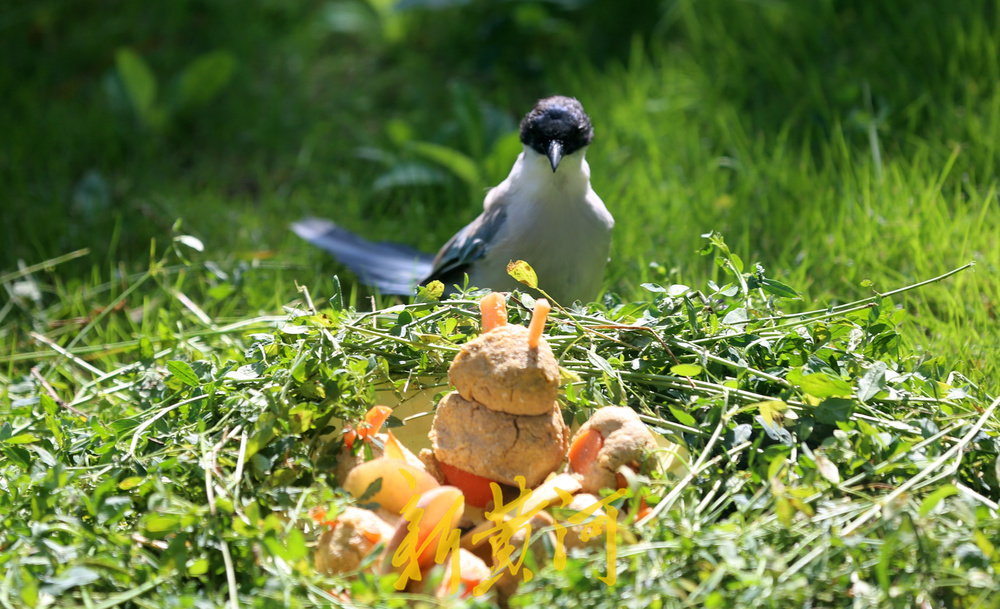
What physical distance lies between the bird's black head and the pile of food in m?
0.82

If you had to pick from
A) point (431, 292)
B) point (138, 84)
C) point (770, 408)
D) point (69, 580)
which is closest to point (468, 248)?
point (431, 292)

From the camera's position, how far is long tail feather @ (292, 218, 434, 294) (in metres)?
3.05

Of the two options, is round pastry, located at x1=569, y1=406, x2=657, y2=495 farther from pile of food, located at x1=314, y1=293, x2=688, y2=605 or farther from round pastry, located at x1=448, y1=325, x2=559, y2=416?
Answer: round pastry, located at x1=448, y1=325, x2=559, y2=416

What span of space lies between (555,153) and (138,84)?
301 centimetres

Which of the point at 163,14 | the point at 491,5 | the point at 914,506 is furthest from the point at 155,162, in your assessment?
the point at 914,506

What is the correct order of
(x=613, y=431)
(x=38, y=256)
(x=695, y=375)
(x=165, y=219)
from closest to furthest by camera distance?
(x=613, y=431), (x=695, y=375), (x=38, y=256), (x=165, y=219)

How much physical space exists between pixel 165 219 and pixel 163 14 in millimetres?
2432

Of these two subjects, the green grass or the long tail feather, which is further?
the long tail feather

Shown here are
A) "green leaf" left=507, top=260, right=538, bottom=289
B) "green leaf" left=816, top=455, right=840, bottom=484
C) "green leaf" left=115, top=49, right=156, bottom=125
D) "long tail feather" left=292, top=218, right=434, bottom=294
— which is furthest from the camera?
"green leaf" left=115, top=49, right=156, bottom=125

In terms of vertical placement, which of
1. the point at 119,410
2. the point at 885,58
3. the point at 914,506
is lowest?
the point at 119,410

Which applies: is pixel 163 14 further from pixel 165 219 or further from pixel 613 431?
pixel 613 431

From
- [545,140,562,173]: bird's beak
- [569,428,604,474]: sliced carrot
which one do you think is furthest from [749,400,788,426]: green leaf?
[545,140,562,173]: bird's beak

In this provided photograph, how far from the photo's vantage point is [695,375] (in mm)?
1854

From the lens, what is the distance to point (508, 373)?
170cm
